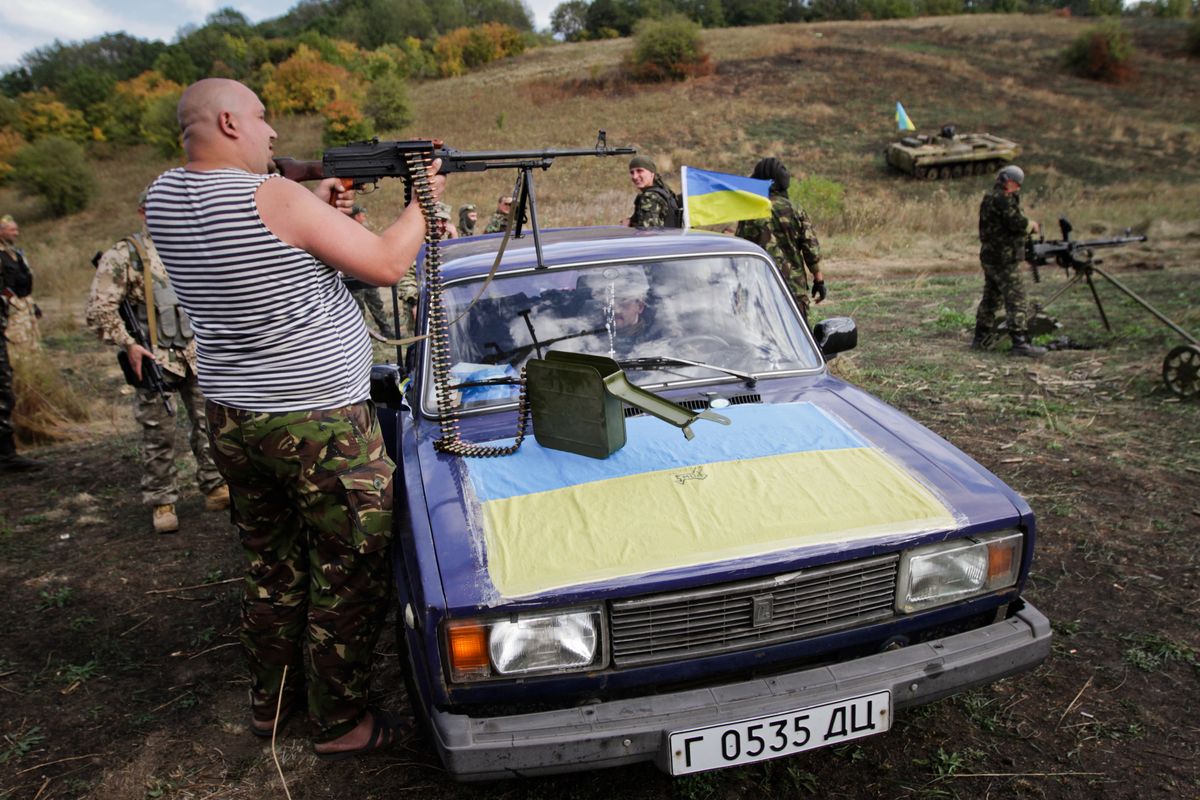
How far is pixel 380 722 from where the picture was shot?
296 centimetres

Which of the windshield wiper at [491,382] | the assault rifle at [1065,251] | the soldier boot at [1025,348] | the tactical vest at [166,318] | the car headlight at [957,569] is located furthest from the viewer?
the soldier boot at [1025,348]

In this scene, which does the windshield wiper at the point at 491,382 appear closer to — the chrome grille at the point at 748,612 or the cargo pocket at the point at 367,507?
the cargo pocket at the point at 367,507

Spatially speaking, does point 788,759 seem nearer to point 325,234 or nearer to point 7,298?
point 325,234

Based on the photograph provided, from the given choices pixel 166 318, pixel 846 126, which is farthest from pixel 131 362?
Answer: pixel 846 126

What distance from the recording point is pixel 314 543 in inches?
107

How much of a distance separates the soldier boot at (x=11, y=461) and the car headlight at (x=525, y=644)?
19.1 feet

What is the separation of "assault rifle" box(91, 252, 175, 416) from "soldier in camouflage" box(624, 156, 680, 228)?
3.99 metres

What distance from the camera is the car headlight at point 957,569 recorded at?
2.46 meters

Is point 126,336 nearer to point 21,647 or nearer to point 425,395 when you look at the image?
point 21,647

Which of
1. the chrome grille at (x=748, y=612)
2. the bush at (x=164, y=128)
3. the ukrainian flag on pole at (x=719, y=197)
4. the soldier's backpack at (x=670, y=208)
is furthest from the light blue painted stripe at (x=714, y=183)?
the bush at (x=164, y=128)

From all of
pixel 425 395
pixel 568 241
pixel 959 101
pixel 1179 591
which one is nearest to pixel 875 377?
pixel 1179 591

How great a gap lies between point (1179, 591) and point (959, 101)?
38.8m

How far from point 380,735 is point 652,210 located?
5.34 m

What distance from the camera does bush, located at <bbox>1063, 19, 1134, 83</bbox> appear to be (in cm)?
4059
